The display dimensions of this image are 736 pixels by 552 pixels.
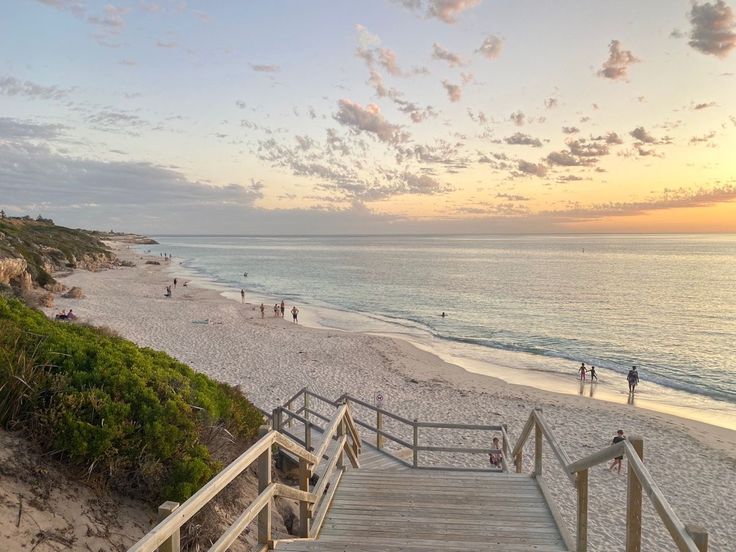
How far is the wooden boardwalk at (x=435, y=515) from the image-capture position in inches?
172

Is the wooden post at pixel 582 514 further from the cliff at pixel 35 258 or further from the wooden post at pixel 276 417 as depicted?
the cliff at pixel 35 258

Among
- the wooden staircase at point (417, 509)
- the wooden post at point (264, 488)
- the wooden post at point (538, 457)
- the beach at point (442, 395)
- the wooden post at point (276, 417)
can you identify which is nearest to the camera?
the wooden staircase at point (417, 509)

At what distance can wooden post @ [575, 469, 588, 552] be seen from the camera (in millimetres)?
4273

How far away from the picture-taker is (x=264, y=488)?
12.6 ft

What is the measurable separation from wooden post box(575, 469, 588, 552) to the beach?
6306 millimetres

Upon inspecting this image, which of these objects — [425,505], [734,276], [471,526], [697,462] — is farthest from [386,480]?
[734,276]

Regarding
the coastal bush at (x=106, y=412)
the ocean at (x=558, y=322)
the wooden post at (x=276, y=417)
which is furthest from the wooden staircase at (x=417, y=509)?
the ocean at (x=558, y=322)

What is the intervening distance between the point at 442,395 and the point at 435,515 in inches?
598

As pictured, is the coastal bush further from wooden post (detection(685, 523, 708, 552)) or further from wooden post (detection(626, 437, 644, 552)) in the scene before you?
wooden post (detection(685, 523, 708, 552))

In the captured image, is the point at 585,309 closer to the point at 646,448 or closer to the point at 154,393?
the point at 646,448

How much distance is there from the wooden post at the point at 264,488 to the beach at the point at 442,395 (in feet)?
26.7

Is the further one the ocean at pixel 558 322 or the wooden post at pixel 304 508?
the ocean at pixel 558 322

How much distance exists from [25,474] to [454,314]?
40860mm

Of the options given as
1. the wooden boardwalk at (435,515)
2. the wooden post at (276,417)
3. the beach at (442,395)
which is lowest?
the beach at (442,395)
